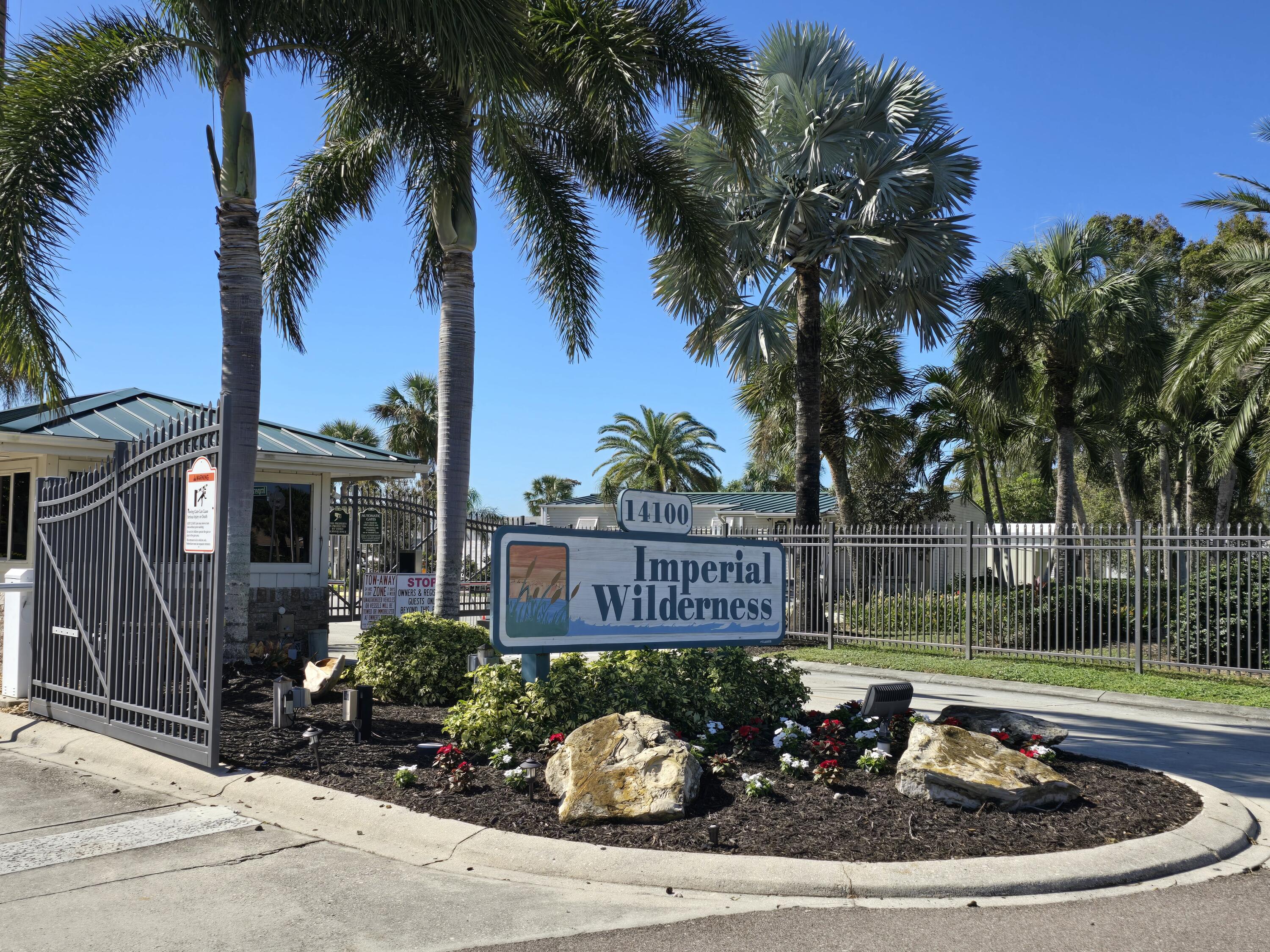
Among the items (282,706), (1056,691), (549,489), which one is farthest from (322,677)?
(549,489)

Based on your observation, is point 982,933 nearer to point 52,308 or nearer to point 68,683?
point 68,683

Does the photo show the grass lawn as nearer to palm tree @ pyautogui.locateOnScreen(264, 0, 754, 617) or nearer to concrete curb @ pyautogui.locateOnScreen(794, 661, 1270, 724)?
concrete curb @ pyautogui.locateOnScreen(794, 661, 1270, 724)

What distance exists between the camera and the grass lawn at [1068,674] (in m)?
12.3

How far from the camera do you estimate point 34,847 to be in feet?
18.4

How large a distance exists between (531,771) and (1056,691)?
29.4ft

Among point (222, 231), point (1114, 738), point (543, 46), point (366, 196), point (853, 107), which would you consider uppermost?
point (853, 107)

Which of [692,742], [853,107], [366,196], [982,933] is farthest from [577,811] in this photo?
[853,107]

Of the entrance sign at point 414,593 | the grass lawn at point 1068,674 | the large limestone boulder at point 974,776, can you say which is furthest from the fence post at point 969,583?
the large limestone boulder at point 974,776

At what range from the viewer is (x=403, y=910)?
15.4ft

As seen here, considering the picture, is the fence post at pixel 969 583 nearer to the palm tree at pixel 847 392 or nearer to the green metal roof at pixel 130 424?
the palm tree at pixel 847 392

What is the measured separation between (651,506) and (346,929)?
15.0 feet

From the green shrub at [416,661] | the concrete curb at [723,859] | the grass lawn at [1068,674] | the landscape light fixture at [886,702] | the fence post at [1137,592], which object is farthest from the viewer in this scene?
the fence post at [1137,592]

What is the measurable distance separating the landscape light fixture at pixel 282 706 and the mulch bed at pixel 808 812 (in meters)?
0.44

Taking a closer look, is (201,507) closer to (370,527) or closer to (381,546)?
(370,527)
